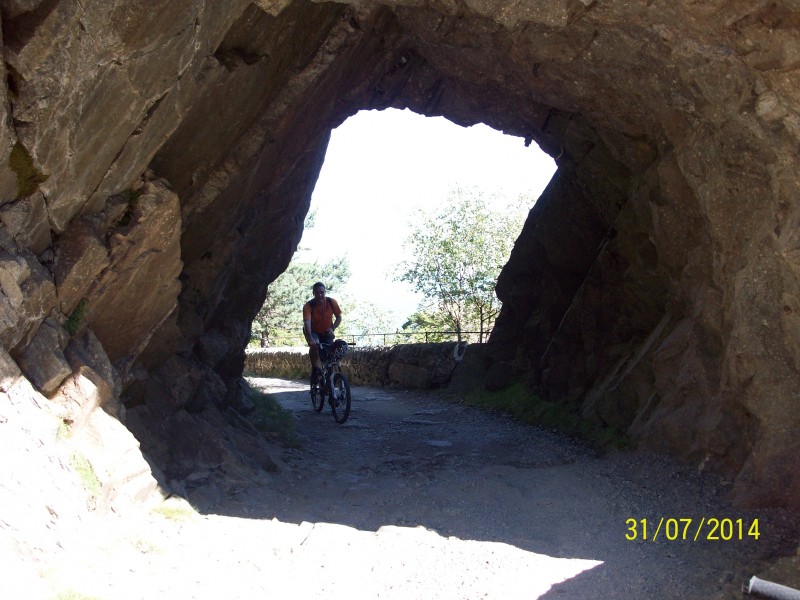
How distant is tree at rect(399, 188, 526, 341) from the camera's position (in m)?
30.3

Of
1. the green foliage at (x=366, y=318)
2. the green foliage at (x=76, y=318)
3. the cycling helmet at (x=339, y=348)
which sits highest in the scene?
the green foliage at (x=76, y=318)

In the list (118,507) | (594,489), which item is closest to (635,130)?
(594,489)

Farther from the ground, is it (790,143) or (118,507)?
(790,143)

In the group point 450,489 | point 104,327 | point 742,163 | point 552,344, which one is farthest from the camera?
point 552,344

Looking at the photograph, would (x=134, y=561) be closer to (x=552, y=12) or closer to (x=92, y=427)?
(x=92, y=427)

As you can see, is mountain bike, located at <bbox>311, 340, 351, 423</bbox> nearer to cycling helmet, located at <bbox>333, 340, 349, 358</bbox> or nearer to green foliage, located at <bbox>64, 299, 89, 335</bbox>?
cycling helmet, located at <bbox>333, 340, 349, 358</bbox>

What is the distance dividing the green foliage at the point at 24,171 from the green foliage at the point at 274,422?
5.35 m

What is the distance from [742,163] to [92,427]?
18.3 ft

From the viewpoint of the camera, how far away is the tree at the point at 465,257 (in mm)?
30281

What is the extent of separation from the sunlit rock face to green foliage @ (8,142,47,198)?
2 cm

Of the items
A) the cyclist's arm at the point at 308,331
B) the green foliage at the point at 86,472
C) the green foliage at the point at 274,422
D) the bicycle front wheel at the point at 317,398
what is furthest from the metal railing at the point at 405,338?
the green foliage at the point at 86,472

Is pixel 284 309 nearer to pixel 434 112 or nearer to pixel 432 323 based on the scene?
pixel 432 323

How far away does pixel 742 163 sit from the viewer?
591 cm
